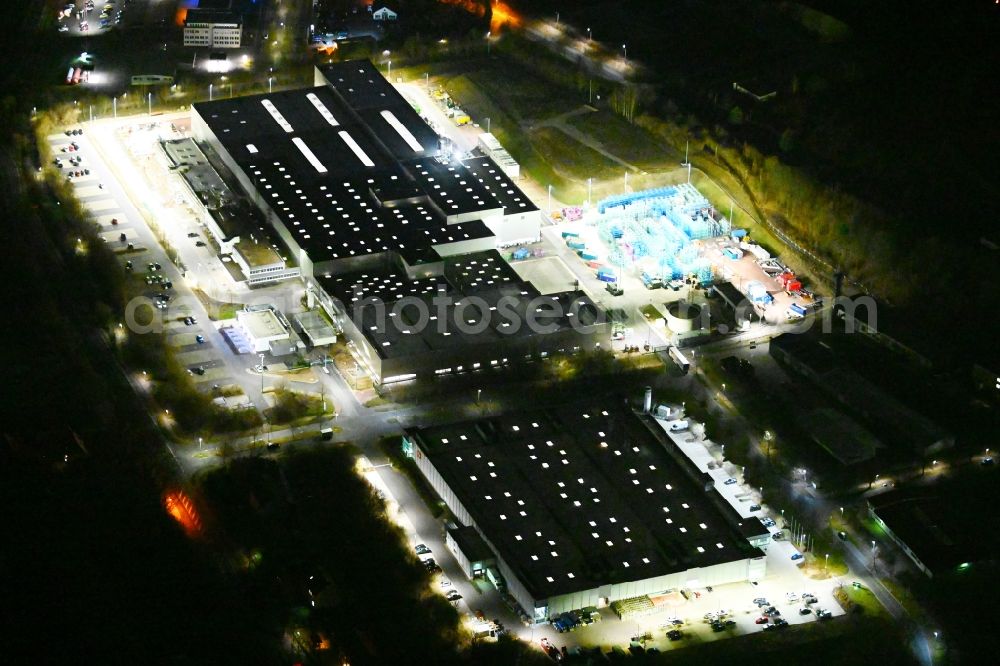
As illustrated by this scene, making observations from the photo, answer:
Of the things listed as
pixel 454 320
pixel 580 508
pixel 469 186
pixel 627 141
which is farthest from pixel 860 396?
pixel 627 141

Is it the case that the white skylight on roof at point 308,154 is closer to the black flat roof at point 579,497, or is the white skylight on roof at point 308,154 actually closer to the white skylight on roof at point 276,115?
the white skylight on roof at point 276,115

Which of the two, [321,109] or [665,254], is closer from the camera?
[665,254]

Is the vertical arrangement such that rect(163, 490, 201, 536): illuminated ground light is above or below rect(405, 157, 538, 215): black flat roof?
below

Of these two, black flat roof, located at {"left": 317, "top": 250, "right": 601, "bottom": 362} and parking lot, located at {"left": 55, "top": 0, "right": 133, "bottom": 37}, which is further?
parking lot, located at {"left": 55, "top": 0, "right": 133, "bottom": 37}

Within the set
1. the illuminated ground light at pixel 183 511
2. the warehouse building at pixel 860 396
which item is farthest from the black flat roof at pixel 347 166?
the illuminated ground light at pixel 183 511

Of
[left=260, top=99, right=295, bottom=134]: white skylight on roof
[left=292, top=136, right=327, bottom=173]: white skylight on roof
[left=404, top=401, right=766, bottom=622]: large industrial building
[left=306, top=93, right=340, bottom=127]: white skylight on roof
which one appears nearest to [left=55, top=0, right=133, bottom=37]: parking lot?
[left=260, top=99, right=295, bottom=134]: white skylight on roof

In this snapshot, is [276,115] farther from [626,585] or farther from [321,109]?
[626,585]

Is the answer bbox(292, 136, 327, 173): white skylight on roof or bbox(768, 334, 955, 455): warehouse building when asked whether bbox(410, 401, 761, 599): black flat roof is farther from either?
bbox(292, 136, 327, 173): white skylight on roof
